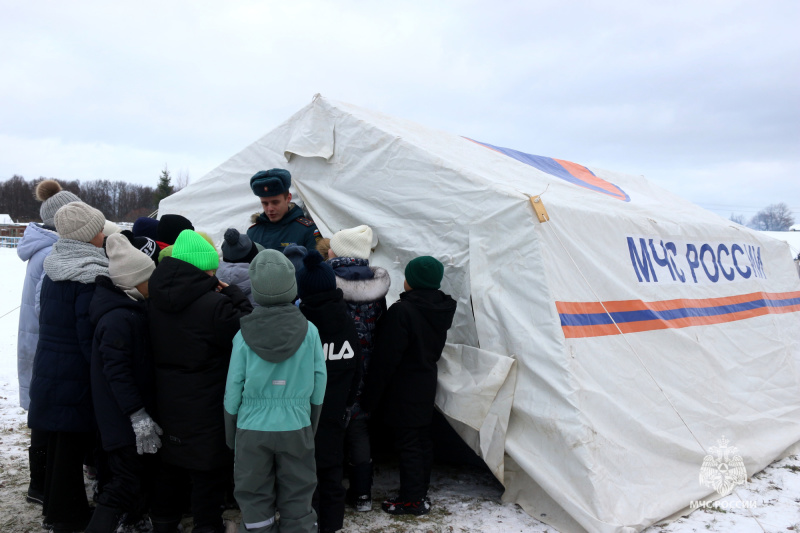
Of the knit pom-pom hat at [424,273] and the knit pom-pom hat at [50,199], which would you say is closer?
the knit pom-pom hat at [424,273]

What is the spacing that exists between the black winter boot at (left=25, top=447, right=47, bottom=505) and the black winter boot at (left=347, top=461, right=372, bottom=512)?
1778 millimetres

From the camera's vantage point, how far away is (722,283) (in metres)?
4.68

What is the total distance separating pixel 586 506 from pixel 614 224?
198 cm

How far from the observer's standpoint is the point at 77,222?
2.77 m

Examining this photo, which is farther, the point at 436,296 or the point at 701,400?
the point at 701,400

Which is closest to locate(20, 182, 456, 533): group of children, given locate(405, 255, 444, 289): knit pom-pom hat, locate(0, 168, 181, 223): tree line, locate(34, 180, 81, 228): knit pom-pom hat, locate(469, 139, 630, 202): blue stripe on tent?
locate(405, 255, 444, 289): knit pom-pom hat

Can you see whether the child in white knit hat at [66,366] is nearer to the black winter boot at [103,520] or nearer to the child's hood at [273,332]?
the black winter boot at [103,520]

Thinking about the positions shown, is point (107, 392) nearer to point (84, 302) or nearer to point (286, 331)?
point (84, 302)

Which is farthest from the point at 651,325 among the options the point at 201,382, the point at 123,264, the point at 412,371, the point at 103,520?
the point at 103,520

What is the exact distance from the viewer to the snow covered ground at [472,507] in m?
2.96

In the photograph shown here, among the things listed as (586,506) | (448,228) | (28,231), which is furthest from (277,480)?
(28,231)

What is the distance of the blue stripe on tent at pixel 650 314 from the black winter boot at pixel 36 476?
313cm

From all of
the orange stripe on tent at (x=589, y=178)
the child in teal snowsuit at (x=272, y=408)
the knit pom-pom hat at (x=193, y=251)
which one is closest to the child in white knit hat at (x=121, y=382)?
the knit pom-pom hat at (x=193, y=251)

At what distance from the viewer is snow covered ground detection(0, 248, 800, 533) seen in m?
2.96
